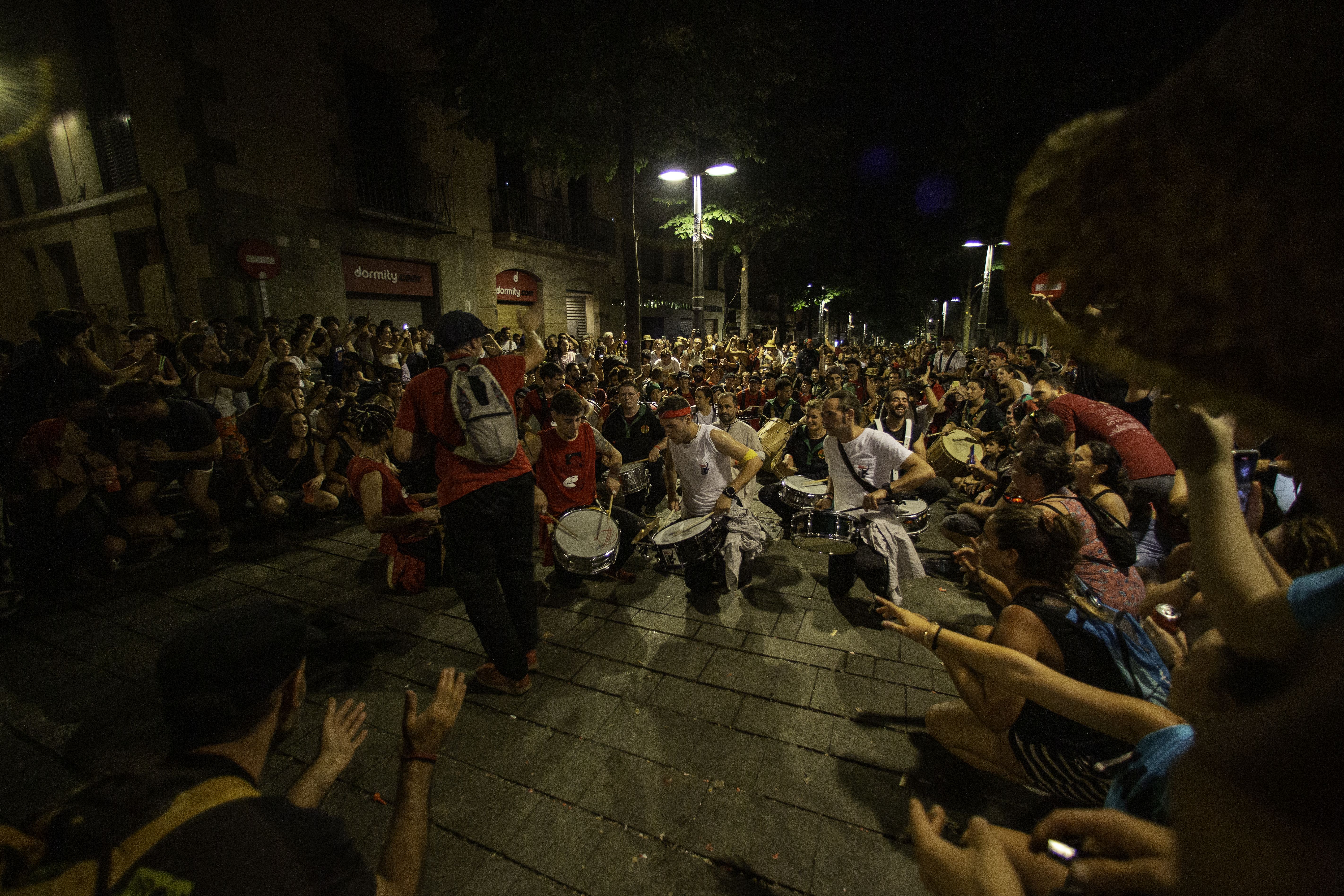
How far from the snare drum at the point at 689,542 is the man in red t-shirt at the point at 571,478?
579 mm

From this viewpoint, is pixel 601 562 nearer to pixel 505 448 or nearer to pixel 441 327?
pixel 505 448

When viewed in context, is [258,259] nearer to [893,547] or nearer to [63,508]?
[63,508]

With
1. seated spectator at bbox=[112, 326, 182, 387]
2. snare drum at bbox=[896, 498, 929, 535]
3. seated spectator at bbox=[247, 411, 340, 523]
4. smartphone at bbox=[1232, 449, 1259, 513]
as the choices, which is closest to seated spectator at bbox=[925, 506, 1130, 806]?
snare drum at bbox=[896, 498, 929, 535]

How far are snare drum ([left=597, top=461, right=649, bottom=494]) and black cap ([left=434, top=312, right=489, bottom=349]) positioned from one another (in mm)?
2197

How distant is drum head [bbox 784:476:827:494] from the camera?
5.27 meters

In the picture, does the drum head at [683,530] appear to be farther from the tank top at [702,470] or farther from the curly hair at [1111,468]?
the curly hair at [1111,468]

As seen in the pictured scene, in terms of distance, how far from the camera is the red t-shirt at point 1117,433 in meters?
4.21

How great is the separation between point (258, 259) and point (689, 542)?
39.8 feet

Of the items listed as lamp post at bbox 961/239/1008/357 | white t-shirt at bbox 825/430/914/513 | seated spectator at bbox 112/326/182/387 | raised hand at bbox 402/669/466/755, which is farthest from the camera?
lamp post at bbox 961/239/1008/357

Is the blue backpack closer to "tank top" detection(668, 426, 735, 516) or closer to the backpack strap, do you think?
the backpack strap

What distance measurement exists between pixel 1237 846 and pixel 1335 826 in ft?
0.31

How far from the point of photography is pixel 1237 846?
587mm

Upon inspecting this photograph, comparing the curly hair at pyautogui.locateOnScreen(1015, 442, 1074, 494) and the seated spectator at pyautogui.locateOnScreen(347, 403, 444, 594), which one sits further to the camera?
the seated spectator at pyautogui.locateOnScreen(347, 403, 444, 594)

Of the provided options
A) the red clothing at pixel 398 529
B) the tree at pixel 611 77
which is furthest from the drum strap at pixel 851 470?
the tree at pixel 611 77
